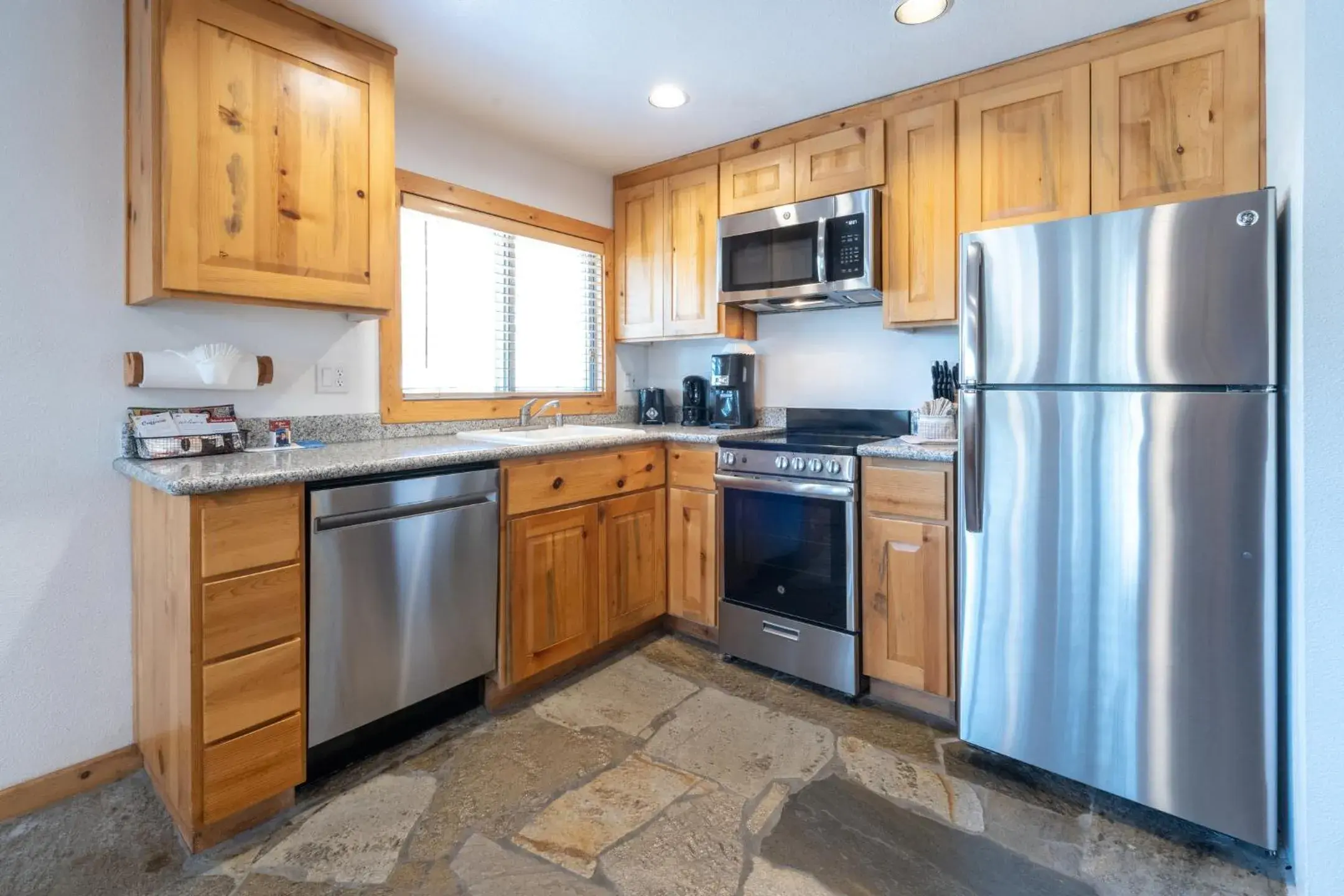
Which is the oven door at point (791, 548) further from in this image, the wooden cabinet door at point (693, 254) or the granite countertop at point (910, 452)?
the wooden cabinet door at point (693, 254)

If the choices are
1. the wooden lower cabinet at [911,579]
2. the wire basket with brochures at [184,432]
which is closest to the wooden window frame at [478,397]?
the wire basket with brochures at [184,432]

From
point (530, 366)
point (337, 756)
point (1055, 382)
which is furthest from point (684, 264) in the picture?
point (337, 756)

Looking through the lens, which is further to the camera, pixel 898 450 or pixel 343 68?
pixel 898 450

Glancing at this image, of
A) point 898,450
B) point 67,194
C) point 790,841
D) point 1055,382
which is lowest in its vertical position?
point 790,841

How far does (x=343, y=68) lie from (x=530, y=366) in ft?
4.56

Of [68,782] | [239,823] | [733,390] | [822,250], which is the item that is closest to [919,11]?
[822,250]

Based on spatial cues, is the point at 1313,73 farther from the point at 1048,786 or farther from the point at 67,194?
the point at 67,194

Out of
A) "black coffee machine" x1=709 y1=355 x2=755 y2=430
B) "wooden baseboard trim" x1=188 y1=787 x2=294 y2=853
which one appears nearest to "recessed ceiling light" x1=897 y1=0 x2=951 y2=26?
"black coffee machine" x1=709 y1=355 x2=755 y2=430

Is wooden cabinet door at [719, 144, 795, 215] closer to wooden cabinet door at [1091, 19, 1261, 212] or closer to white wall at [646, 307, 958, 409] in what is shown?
white wall at [646, 307, 958, 409]

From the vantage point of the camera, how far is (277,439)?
2154 mm

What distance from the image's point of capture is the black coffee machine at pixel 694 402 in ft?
11.0

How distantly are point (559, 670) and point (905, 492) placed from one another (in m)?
1.48

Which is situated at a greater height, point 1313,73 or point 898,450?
point 1313,73

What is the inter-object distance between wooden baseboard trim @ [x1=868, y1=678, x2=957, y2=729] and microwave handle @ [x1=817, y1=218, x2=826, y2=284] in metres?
1.59
